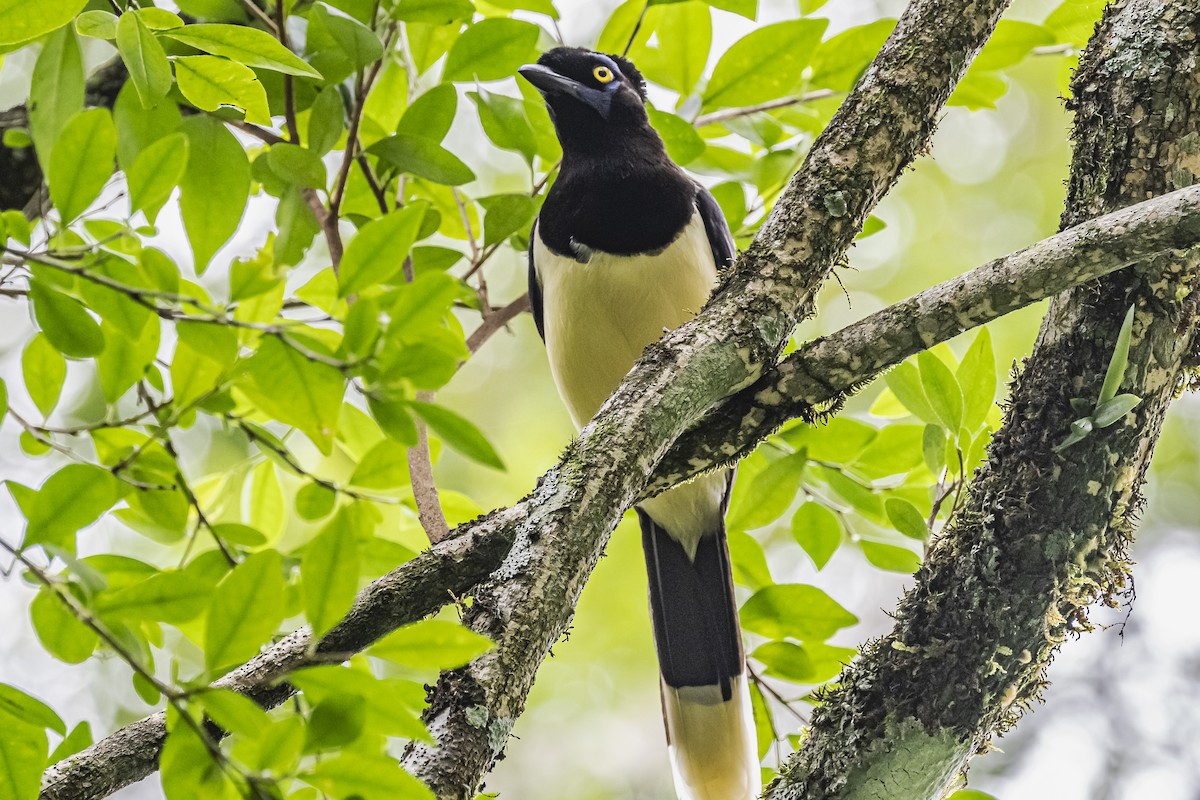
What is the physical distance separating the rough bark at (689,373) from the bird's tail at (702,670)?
1.39 m

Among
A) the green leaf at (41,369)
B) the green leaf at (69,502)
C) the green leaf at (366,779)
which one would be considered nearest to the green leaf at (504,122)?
the green leaf at (41,369)

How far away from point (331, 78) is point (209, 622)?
60.5 inches

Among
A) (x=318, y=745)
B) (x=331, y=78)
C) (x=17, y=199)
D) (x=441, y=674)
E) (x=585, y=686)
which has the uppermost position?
(x=585, y=686)

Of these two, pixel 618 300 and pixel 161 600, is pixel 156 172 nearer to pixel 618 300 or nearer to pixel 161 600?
pixel 161 600

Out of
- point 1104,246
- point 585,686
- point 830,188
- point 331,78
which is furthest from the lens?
point 585,686

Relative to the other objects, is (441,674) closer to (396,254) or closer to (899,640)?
(396,254)

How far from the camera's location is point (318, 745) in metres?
1.16

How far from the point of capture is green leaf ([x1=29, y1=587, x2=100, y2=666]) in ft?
4.58

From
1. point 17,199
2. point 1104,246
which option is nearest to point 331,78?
point 17,199

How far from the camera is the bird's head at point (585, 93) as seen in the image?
11.3ft

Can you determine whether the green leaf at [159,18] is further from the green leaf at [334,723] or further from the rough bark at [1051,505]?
the rough bark at [1051,505]

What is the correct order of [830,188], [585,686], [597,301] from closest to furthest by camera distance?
[830,188] → [597,301] → [585,686]

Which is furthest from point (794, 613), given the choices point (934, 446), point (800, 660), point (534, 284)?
point (534, 284)

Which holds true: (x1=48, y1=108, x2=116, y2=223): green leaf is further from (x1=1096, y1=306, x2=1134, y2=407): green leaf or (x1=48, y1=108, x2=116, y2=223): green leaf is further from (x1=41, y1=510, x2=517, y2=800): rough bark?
(x1=1096, y1=306, x2=1134, y2=407): green leaf
